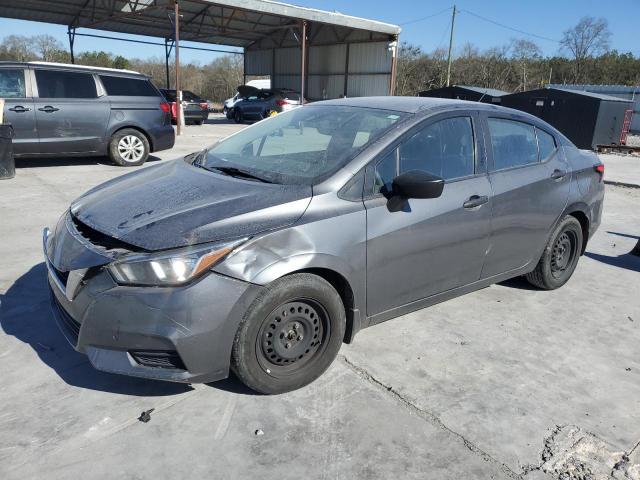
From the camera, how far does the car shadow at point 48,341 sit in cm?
291

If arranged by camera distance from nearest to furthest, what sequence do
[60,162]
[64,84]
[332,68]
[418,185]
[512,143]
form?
[418,185], [512,143], [64,84], [60,162], [332,68]

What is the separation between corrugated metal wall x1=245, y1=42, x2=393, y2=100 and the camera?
24.7m

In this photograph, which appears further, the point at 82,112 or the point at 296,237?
the point at 82,112

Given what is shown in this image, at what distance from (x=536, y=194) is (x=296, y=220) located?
2245 millimetres

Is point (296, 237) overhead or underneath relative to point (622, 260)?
overhead

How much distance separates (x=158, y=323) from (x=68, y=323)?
0.66 metres

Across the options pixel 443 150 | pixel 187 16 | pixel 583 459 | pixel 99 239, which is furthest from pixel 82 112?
pixel 187 16

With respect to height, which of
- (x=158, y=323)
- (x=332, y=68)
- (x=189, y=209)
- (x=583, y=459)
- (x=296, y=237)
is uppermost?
(x=332, y=68)

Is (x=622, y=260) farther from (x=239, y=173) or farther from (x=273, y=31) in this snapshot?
(x=273, y=31)

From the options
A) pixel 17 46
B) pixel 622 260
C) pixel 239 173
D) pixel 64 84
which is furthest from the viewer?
pixel 17 46

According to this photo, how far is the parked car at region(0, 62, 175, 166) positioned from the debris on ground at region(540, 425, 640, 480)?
8711 millimetres

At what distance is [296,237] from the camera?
2.72 m

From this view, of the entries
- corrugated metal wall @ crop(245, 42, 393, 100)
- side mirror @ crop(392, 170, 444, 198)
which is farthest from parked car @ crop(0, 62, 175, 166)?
corrugated metal wall @ crop(245, 42, 393, 100)

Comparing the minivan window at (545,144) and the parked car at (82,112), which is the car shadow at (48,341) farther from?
the parked car at (82,112)
